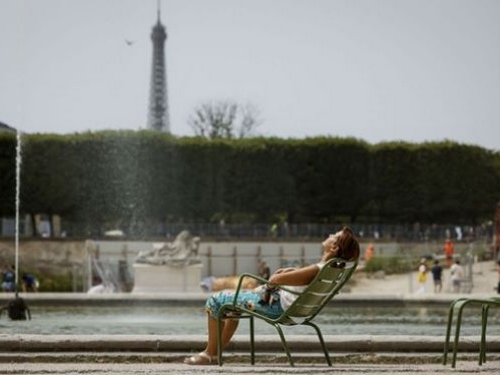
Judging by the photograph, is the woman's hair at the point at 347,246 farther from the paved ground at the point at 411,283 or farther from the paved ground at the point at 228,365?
the paved ground at the point at 411,283

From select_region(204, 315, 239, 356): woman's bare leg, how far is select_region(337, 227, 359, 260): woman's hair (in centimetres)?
68

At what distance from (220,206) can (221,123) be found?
16.7m

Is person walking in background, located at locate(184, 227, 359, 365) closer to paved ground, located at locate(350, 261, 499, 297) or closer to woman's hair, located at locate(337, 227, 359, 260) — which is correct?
woman's hair, located at locate(337, 227, 359, 260)

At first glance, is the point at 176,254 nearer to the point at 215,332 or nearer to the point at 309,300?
the point at 215,332

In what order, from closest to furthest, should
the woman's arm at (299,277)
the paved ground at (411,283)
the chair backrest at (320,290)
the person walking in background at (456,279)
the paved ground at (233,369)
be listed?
the paved ground at (233,369)
the chair backrest at (320,290)
the woman's arm at (299,277)
the person walking in background at (456,279)
the paved ground at (411,283)

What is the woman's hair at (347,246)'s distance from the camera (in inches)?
239

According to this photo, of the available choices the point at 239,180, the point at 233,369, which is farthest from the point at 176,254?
the point at 239,180

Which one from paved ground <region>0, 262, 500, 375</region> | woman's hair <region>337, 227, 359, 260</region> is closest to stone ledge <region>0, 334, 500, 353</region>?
paved ground <region>0, 262, 500, 375</region>

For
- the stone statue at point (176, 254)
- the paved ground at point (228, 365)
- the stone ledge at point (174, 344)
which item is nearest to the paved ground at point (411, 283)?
the stone statue at point (176, 254)

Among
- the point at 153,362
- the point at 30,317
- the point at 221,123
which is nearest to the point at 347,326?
the point at 30,317

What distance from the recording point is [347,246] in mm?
6070

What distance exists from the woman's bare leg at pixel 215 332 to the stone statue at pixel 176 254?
58.1 ft

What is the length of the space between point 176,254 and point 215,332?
1794 cm

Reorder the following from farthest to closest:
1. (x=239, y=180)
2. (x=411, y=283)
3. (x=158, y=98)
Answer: (x=158, y=98) < (x=239, y=180) < (x=411, y=283)
